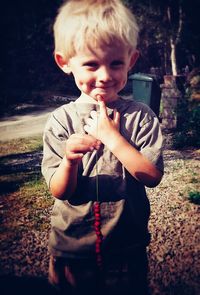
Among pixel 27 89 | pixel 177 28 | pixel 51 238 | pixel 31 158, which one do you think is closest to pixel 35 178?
pixel 31 158

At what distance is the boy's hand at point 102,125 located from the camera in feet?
4.69

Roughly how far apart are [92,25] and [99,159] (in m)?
0.65

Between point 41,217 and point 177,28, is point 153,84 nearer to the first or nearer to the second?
point 41,217

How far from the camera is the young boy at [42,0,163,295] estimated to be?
4.62ft

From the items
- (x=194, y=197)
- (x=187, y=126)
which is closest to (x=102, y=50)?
(x=194, y=197)

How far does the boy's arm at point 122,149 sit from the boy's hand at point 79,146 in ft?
0.26

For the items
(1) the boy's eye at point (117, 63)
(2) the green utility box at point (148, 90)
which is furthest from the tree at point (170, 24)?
(1) the boy's eye at point (117, 63)

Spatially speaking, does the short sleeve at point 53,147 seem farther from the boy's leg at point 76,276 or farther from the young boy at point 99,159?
the boy's leg at point 76,276

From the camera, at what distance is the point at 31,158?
662 centimetres

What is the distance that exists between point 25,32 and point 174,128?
9.01 m

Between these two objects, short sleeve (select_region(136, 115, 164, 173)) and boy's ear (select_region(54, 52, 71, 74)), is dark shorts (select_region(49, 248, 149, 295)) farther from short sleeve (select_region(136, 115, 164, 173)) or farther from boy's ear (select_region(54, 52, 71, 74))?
boy's ear (select_region(54, 52, 71, 74))

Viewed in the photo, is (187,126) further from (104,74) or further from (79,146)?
(79,146)

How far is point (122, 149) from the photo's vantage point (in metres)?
1.41

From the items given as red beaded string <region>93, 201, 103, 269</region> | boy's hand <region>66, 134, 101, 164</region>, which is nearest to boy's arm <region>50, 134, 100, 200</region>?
boy's hand <region>66, 134, 101, 164</region>
